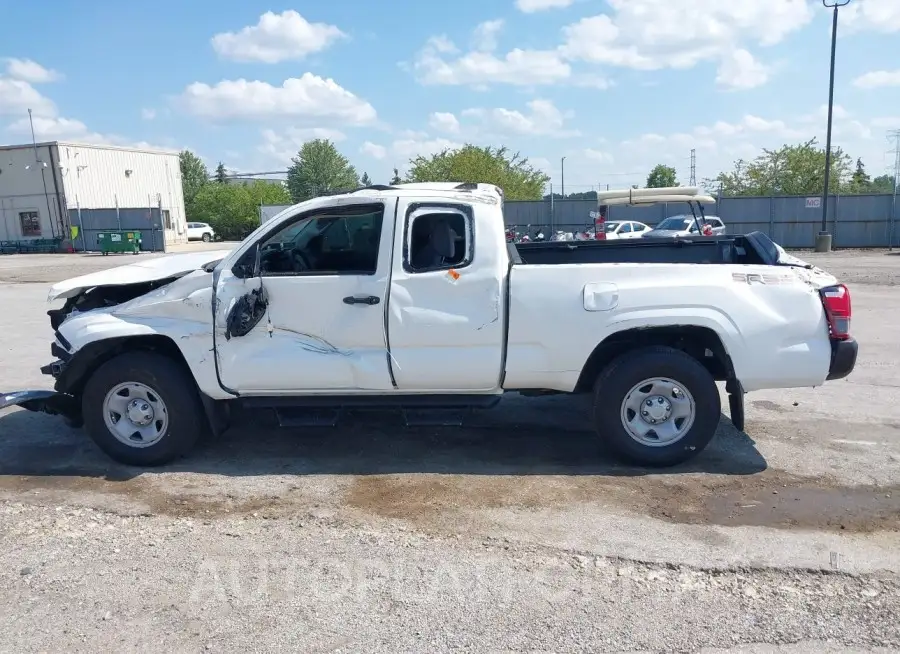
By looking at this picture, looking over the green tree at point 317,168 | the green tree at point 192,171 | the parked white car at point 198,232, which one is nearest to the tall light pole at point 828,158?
the parked white car at point 198,232

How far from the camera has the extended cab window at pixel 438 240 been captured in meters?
5.32

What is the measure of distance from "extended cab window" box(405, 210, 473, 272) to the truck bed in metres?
1.09

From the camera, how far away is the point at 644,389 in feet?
17.5

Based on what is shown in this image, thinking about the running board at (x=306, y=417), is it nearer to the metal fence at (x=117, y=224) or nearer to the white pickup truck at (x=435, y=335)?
the white pickup truck at (x=435, y=335)

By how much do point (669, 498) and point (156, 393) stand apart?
12.0ft

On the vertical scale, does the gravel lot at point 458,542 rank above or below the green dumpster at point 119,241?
below

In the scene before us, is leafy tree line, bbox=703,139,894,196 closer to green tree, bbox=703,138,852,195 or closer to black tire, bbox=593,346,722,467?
green tree, bbox=703,138,852,195

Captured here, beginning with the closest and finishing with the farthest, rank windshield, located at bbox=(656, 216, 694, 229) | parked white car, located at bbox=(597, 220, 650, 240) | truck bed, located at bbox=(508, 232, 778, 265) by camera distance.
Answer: truck bed, located at bbox=(508, 232, 778, 265) < windshield, located at bbox=(656, 216, 694, 229) < parked white car, located at bbox=(597, 220, 650, 240)

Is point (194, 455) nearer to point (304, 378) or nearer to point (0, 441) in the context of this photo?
point (304, 378)

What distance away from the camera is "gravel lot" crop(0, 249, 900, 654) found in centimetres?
346

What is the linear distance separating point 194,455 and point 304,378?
4.06 ft

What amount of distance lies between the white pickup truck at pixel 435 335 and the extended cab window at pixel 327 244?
22 millimetres

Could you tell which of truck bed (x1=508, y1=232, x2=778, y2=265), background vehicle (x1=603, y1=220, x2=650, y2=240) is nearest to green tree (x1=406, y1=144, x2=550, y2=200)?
background vehicle (x1=603, y1=220, x2=650, y2=240)

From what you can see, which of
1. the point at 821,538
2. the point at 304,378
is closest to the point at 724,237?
the point at 821,538
